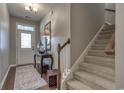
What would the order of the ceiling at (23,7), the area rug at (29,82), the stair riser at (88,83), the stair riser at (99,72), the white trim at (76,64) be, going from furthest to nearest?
the ceiling at (23,7) → the area rug at (29,82) → the white trim at (76,64) → the stair riser at (99,72) → the stair riser at (88,83)

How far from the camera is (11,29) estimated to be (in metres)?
6.59

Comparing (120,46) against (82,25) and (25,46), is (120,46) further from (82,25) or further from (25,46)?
(25,46)

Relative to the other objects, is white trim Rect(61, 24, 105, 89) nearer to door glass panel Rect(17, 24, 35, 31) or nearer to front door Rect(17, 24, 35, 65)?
front door Rect(17, 24, 35, 65)

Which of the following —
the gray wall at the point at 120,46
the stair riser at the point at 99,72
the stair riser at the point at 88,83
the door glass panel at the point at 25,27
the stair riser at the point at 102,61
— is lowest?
the stair riser at the point at 88,83

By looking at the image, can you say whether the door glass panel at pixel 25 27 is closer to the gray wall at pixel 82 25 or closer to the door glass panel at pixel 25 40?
the door glass panel at pixel 25 40

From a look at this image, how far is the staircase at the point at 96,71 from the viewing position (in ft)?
7.07

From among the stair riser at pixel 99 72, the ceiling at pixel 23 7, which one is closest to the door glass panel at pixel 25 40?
the ceiling at pixel 23 7

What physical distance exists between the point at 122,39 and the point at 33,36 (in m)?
6.59

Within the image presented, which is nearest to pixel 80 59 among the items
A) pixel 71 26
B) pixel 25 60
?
pixel 71 26

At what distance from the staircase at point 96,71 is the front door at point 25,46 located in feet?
15.9

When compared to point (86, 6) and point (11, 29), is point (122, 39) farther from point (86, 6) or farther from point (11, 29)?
point (11, 29)

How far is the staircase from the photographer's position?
2156 millimetres

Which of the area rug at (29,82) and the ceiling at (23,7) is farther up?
the ceiling at (23,7)

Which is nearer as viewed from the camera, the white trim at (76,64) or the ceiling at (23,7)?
the white trim at (76,64)
